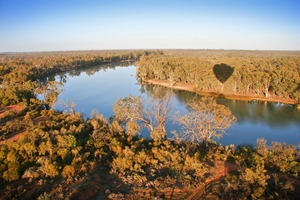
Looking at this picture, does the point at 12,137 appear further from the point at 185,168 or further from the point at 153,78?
the point at 153,78

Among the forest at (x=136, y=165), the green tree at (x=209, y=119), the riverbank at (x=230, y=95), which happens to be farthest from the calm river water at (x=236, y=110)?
the forest at (x=136, y=165)

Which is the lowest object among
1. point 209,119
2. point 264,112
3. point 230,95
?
point 264,112

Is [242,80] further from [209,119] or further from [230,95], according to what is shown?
[209,119]

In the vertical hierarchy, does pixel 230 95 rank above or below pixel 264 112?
above

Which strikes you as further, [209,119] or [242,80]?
[242,80]

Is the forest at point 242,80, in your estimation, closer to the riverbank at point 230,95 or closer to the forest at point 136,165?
the riverbank at point 230,95

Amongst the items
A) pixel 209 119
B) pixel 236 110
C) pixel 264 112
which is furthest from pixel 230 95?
pixel 209 119

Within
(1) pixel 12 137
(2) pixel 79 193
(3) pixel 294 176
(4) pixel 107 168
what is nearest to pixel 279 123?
(3) pixel 294 176

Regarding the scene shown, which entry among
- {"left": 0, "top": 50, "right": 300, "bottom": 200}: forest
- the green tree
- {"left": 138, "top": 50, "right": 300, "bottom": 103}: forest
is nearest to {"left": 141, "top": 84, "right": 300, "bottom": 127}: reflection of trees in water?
{"left": 138, "top": 50, "right": 300, "bottom": 103}: forest
